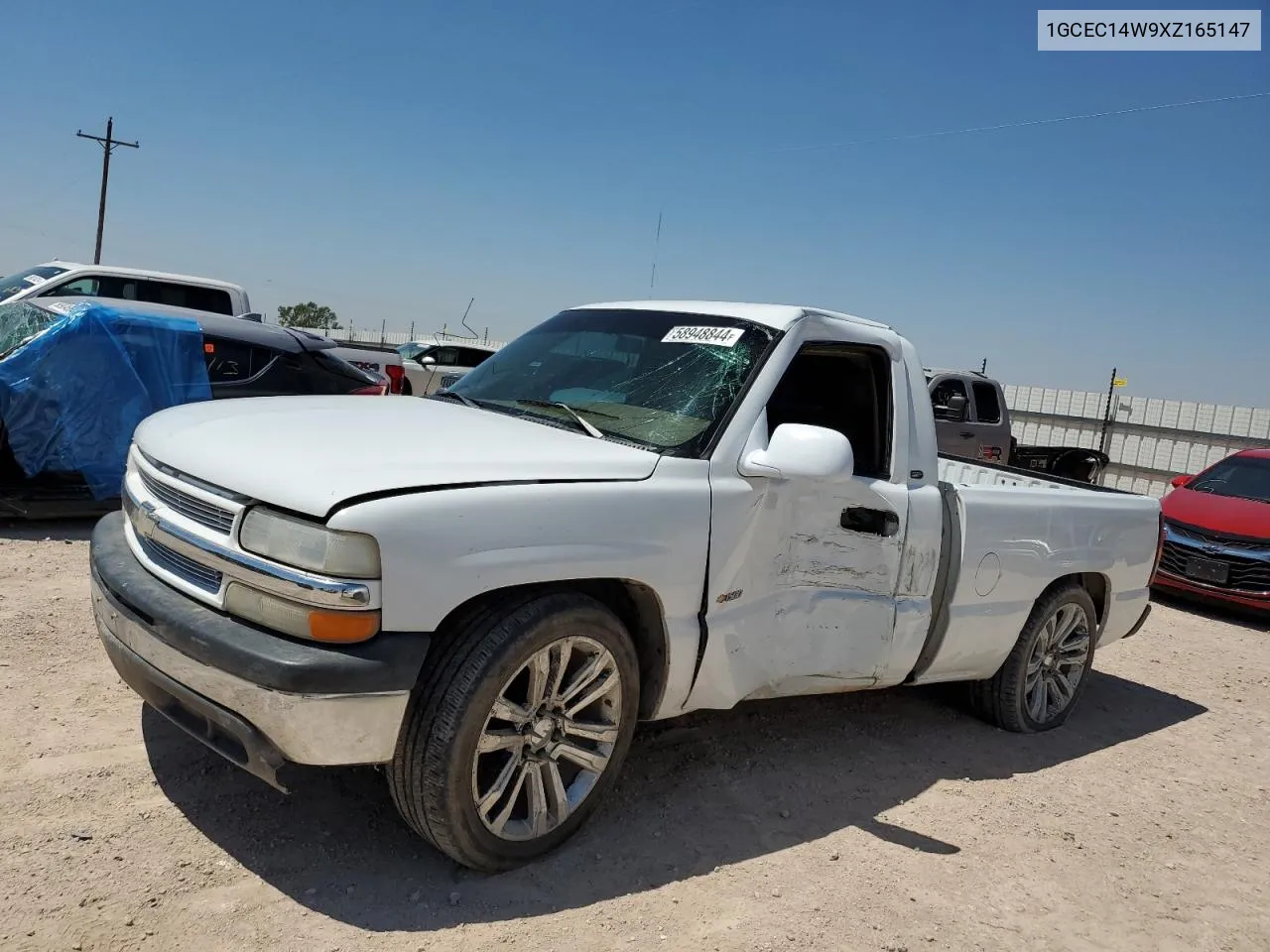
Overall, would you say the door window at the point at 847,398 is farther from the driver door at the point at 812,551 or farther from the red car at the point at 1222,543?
the red car at the point at 1222,543

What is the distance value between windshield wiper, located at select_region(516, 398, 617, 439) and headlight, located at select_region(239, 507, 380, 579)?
1057 mm

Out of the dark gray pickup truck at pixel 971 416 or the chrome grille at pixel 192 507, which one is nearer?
the chrome grille at pixel 192 507

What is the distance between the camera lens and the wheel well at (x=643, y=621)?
3.10 metres

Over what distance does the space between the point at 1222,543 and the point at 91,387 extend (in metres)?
9.81

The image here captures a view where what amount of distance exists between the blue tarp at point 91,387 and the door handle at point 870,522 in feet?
18.4

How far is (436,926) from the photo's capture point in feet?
8.80

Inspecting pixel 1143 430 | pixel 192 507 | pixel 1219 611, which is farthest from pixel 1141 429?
pixel 192 507

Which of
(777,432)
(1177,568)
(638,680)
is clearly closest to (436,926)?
(638,680)

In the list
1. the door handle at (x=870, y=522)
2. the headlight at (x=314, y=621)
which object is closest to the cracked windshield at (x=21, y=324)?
the headlight at (x=314, y=621)

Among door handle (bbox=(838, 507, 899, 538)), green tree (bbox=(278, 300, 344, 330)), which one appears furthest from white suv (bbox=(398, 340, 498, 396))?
green tree (bbox=(278, 300, 344, 330))

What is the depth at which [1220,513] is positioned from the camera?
9188 mm

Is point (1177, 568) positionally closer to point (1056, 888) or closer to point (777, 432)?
point (1056, 888)

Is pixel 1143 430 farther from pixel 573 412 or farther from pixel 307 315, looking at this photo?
pixel 307 315

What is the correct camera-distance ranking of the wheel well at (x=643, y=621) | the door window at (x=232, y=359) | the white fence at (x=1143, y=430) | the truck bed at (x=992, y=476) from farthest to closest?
the white fence at (x=1143, y=430) → the door window at (x=232, y=359) → the truck bed at (x=992, y=476) → the wheel well at (x=643, y=621)
